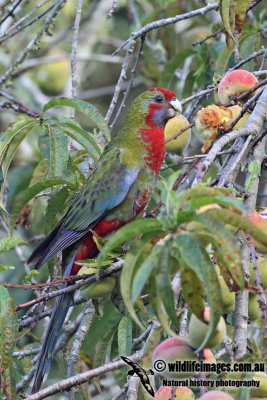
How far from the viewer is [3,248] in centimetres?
180

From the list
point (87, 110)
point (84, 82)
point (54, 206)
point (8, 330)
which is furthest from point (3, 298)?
point (84, 82)

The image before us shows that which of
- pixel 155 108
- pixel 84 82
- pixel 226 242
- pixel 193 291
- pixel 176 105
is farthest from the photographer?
pixel 84 82

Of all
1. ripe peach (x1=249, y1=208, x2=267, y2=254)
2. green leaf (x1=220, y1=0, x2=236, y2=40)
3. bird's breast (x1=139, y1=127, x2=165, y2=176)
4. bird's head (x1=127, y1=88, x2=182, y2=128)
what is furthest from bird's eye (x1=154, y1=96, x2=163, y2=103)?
ripe peach (x1=249, y1=208, x2=267, y2=254)

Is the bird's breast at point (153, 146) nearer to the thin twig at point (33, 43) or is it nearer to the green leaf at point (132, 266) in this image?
the thin twig at point (33, 43)

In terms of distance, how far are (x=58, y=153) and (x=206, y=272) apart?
129cm

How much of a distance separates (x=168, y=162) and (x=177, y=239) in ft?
6.83

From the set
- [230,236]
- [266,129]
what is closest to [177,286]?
[230,236]

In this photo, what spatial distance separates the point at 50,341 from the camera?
239cm

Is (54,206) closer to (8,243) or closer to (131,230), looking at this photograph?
(8,243)

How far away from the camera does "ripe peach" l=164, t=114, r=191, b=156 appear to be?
8.37 feet

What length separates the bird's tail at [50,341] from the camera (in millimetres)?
2266

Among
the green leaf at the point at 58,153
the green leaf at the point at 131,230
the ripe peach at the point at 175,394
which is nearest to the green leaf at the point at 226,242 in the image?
the green leaf at the point at 131,230

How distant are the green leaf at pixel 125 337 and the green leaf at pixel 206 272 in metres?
0.80

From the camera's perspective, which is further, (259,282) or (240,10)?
(240,10)
